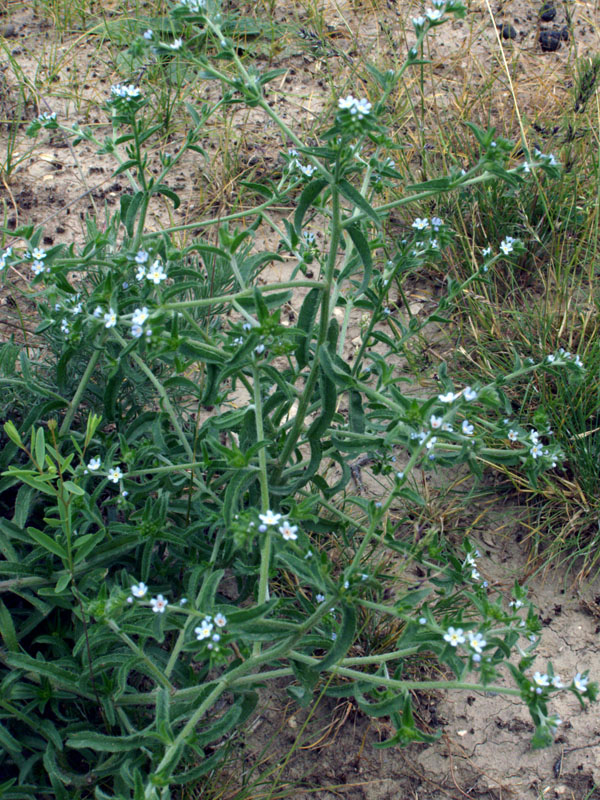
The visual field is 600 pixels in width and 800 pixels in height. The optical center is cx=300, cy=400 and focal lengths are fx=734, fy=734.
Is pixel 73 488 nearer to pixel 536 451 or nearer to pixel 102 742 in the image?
pixel 102 742

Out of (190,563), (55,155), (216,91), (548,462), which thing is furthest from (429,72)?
(190,563)

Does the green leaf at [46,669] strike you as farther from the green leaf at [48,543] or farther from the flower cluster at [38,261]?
the flower cluster at [38,261]

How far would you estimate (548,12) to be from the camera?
5070 mm

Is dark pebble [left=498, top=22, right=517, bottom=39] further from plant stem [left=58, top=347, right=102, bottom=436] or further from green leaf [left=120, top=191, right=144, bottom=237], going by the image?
plant stem [left=58, top=347, right=102, bottom=436]

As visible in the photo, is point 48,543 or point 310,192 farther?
point 48,543

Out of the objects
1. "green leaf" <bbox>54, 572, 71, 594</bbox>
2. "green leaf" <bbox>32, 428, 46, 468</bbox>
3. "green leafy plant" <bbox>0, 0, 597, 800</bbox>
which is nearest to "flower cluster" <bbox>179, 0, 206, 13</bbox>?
"green leafy plant" <bbox>0, 0, 597, 800</bbox>

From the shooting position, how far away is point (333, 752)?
259 centimetres

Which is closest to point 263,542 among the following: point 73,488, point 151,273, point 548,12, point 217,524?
point 217,524

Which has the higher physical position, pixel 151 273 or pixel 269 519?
pixel 151 273

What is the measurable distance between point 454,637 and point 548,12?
15.7 ft

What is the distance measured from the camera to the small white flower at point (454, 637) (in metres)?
1.85

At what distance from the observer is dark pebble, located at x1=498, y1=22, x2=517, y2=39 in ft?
16.6

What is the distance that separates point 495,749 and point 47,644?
1.62 meters

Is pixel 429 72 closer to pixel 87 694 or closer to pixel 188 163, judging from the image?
pixel 188 163
